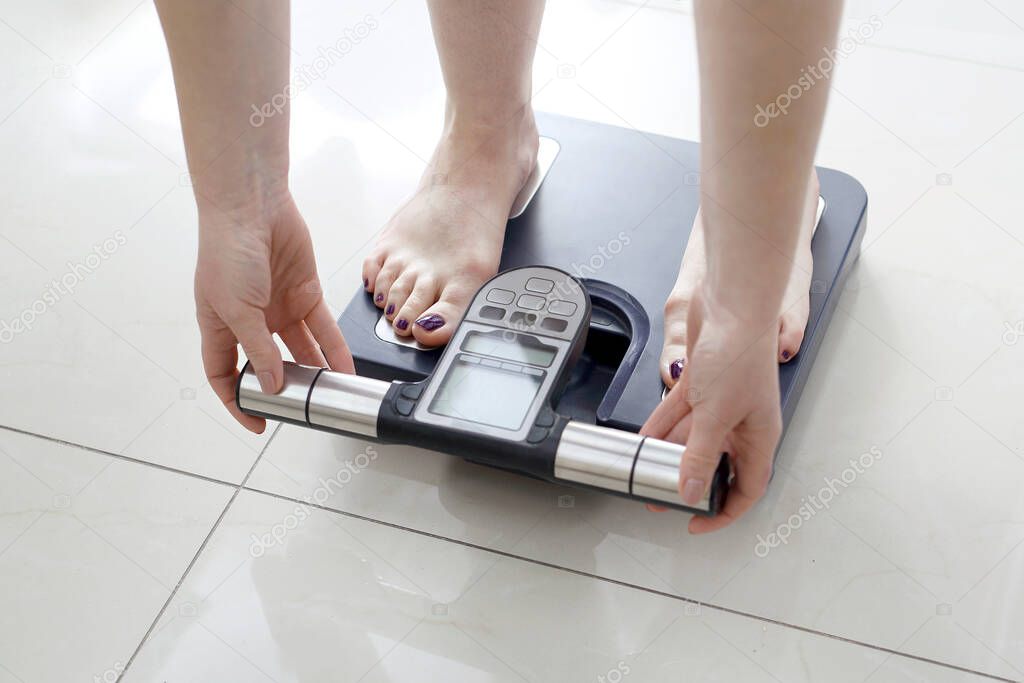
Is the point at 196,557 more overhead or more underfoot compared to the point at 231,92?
more underfoot

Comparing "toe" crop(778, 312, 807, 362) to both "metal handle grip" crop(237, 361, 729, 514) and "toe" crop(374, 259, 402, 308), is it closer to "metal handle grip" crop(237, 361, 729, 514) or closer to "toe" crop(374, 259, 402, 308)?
"metal handle grip" crop(237, 361, 729, 514)

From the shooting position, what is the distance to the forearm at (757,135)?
Result: 22.4 inches

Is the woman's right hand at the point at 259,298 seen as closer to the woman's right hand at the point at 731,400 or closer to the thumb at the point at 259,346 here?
the thumb at the point at 259,346

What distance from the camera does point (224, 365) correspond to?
2.79 feet

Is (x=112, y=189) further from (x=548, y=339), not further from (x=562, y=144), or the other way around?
(x=548, y=339)

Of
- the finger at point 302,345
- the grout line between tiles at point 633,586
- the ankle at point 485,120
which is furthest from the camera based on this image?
the ankle at point 485,120

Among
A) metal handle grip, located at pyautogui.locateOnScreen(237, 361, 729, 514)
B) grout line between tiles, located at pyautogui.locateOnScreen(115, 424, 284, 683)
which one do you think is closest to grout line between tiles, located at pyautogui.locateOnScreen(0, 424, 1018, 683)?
grout line between tiles, located at pyautogui.locateOnScreen(115, 424, 284, 683)

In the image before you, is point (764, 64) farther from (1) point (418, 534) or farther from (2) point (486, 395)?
(1) point (418, 534)

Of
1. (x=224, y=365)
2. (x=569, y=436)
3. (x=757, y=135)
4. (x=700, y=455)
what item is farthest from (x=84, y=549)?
(x=757, y=135)

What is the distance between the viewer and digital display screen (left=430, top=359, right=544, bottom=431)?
2.68 feet

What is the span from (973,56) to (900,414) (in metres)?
0.57

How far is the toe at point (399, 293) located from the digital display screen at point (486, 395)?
0.12m

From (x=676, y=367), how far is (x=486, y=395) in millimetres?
159

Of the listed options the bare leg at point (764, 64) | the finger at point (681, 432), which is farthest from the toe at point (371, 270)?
the bare leg at point (764, 64)
